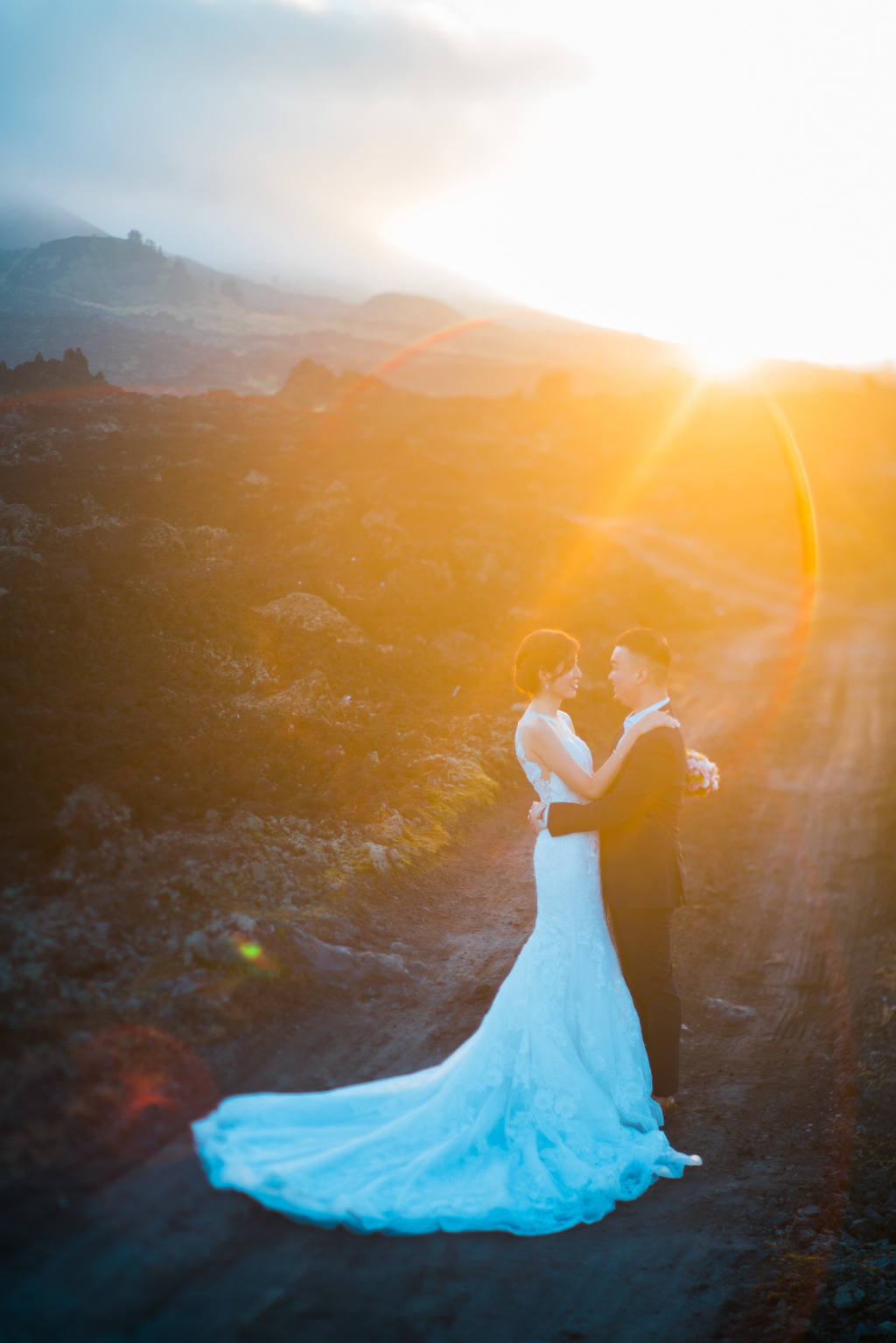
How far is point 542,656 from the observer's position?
16.5ft

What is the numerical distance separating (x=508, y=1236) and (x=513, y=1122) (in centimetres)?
57

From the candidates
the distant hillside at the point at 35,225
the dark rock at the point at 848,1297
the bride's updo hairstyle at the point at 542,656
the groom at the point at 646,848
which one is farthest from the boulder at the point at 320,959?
the distant hillside at the point at 35,225

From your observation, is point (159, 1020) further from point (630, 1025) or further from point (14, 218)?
point (14, 218)

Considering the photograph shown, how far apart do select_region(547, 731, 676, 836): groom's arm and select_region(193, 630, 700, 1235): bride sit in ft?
0.31

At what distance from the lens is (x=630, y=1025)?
5.01 meters

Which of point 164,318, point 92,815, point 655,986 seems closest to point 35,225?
point 164,318

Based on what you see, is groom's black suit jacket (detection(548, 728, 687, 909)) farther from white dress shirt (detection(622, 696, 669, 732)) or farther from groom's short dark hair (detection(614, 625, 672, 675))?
groom's short dark hair (detection(614, 625, 672, 675))

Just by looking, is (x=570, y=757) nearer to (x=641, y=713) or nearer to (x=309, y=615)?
(x=641, y=713)

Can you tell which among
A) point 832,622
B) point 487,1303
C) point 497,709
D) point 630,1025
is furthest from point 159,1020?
point 832,622

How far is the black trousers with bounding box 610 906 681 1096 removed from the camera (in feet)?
16.7

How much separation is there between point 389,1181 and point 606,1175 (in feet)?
3.92

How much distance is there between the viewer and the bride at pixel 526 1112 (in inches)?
157

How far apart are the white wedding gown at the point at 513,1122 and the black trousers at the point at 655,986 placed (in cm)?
14

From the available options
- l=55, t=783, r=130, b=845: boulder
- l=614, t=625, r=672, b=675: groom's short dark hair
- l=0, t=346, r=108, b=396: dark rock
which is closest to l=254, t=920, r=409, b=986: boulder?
l=55, t=783, r=130, b=845: boulder
